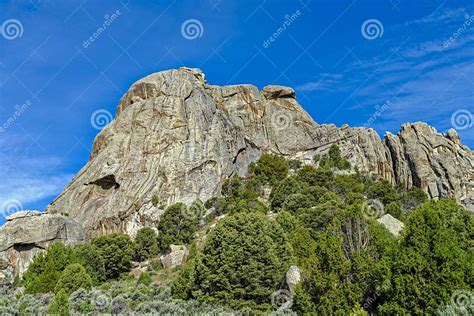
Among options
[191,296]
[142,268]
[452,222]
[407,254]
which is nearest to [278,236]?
[191,296]

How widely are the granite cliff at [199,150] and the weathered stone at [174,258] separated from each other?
605 inches

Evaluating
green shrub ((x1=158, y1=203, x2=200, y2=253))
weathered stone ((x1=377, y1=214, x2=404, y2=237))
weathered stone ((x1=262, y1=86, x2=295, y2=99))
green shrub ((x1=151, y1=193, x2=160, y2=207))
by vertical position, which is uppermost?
weathered stone ((x1=262, y1=86, x2=295, y2=99))

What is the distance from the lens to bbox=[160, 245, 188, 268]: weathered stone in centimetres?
4841

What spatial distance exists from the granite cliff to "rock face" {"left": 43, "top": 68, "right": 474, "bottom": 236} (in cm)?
15

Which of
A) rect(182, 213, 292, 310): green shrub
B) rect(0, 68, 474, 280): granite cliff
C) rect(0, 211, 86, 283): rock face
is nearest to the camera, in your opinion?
rect(182, 213, 292, 310): green shrub

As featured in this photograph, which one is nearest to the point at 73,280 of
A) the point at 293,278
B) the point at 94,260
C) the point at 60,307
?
the point at 60,307

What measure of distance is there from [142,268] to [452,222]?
32074mm

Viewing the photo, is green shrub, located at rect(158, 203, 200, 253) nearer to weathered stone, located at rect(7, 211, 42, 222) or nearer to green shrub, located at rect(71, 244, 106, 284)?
green shrub, located at rect(71, 244, 106, 284)

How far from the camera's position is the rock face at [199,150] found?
68750 millimetres

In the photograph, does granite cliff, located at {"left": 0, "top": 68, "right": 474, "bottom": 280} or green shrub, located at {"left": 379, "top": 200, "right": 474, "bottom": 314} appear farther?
granite cliff, located at {"left": 0, "top": 68, "right": 474, "bottom": 280}

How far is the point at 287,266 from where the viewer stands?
31.0 m

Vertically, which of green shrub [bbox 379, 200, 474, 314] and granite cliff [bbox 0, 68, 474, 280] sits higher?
granite cliff [bbox 0, 68, 474, 280]

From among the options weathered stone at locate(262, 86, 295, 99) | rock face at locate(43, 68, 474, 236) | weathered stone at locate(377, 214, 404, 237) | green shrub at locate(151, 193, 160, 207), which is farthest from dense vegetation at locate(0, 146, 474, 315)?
weathered stone at locate(262, 86, 295, 99)

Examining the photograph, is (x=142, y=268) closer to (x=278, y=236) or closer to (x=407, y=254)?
A: (x=278, y=236)
